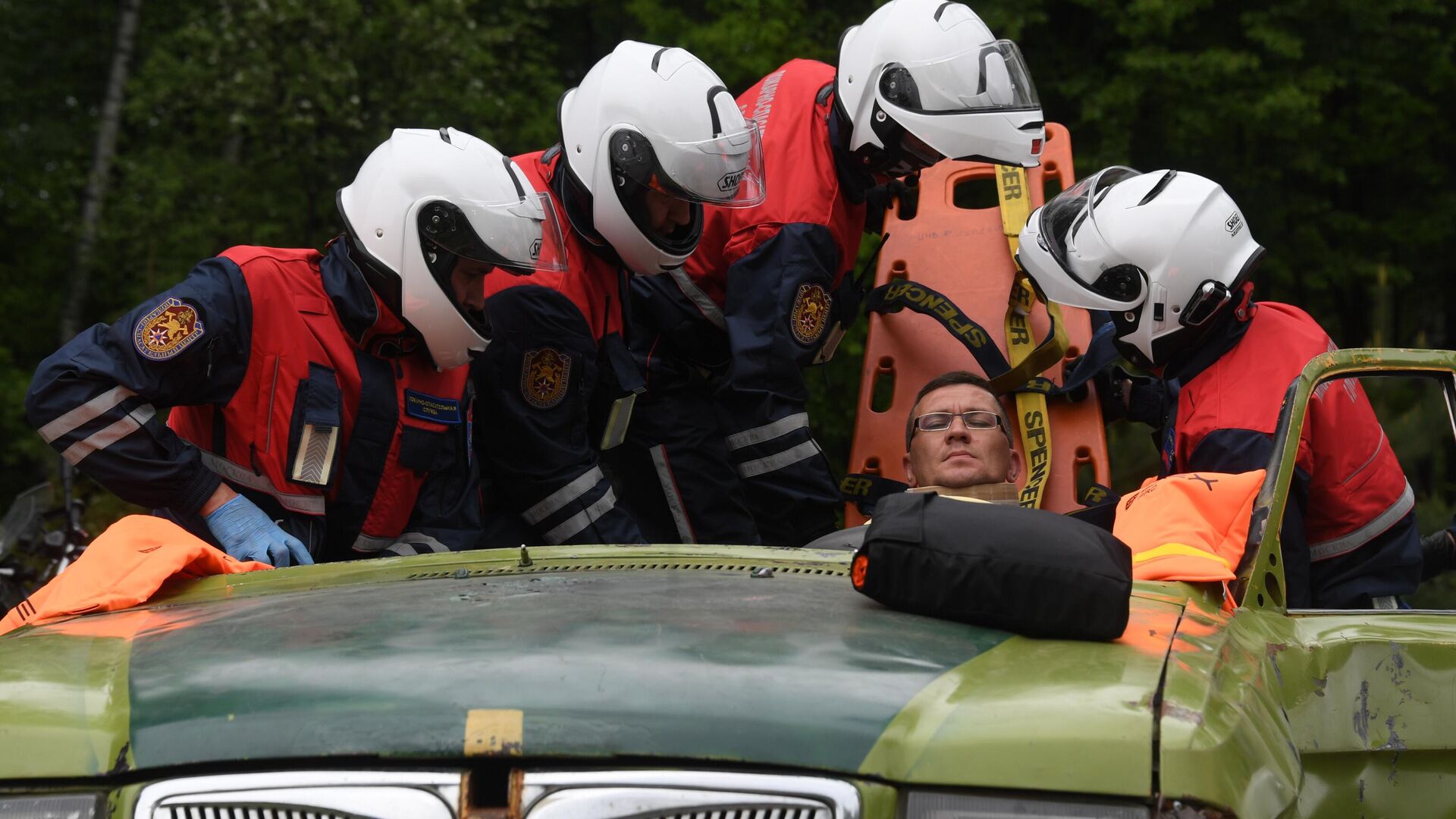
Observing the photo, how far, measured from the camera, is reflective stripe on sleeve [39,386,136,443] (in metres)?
3.63

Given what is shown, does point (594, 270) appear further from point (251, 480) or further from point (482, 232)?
point (251, 480)

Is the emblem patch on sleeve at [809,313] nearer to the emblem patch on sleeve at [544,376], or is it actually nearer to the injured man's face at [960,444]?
the injured man's face at [960,444]

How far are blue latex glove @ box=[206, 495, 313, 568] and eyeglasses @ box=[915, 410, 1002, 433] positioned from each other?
5.56ft

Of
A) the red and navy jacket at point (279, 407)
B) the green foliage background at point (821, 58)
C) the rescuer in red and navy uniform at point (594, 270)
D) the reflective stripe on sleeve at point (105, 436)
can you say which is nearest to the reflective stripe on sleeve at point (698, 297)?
the rescuer in red and navy uniform at point (594, 270)

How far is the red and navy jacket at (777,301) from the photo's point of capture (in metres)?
4.62

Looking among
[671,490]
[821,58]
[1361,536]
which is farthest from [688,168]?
[821,58]

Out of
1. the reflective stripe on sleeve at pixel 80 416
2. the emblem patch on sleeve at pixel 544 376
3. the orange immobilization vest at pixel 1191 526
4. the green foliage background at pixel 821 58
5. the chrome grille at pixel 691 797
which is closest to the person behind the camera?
the chrome grille at pixel 691 797

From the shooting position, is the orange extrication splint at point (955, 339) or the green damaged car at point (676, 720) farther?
the orange extrication splint at point (955, 339)

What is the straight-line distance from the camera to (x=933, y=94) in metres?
4.88

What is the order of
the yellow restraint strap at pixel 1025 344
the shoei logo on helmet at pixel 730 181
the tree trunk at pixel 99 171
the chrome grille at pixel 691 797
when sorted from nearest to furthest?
the chrome grille at pixel 691 797 → the shoei logo on helmet at pixel 730 181 → the yellow restraint strap at pixel 1025 344 → the tree trunk at pixel 99 171

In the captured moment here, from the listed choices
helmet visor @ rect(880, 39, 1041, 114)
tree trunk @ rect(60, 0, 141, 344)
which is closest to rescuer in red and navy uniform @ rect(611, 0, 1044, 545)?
helmet visor @ rect(880, 39, 1041, 114)

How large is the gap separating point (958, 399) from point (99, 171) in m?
12.7

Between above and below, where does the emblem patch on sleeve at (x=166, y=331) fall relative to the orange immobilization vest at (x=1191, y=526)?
above

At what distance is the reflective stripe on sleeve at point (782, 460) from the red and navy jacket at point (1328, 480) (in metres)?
1.08
